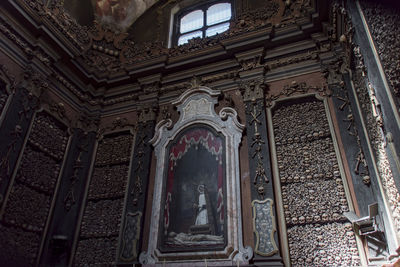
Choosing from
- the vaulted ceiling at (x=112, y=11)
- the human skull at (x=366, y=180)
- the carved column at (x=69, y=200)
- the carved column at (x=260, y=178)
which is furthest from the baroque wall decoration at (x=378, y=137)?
the vaulted ceiling at (x=112, y=11)

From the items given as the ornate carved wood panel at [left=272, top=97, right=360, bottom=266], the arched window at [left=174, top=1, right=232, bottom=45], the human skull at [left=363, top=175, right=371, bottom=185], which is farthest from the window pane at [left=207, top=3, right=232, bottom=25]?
the human skull at [left=363, top=175, right=371, bottom=185]

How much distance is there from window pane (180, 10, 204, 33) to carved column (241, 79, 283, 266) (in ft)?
7.60

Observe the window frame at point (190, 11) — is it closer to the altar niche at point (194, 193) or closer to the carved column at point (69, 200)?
the altar niche at point (194, 193)

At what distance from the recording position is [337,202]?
3.89m

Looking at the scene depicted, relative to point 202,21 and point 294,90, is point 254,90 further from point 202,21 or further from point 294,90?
point 202,21

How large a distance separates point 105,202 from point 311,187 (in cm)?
338

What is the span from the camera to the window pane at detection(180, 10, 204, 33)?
671 cm

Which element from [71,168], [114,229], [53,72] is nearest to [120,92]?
[53,72]

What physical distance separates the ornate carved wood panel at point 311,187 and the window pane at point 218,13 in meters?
2.64

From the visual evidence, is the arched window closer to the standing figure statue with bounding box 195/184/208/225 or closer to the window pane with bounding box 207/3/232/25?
the window pane with bounding box 207/3/232/25

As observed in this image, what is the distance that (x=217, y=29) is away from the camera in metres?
6.35

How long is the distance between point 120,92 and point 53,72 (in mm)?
1319

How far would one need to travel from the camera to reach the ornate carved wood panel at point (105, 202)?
4.77 meters

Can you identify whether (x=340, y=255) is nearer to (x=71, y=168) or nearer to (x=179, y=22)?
(x=71, y=168)
